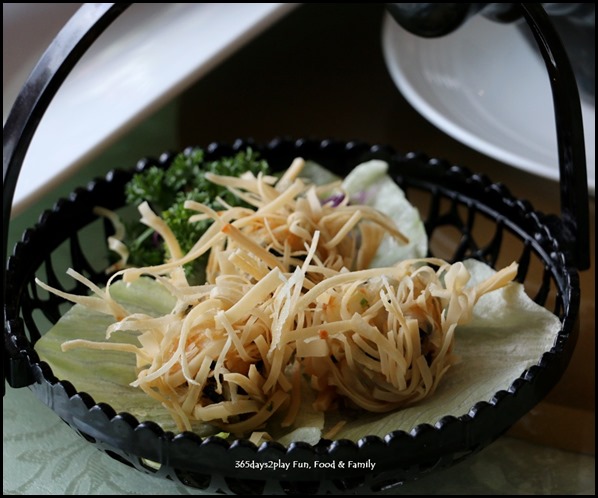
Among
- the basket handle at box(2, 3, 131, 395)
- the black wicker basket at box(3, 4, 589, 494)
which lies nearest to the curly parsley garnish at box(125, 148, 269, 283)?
the black wicker basket at box(3, 4, 589, 494)

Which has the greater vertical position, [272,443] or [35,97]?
[35,97]

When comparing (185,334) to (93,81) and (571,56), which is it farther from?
(571,56)

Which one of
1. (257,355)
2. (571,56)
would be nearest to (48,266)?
(257,355)

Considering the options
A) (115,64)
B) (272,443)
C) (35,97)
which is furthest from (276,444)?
(115,64)

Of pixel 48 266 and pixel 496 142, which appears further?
pixel 496 142

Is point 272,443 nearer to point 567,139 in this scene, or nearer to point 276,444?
point 276,444

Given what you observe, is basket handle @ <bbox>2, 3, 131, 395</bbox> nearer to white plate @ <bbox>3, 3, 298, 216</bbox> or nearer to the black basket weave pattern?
the black basket weave pattern
